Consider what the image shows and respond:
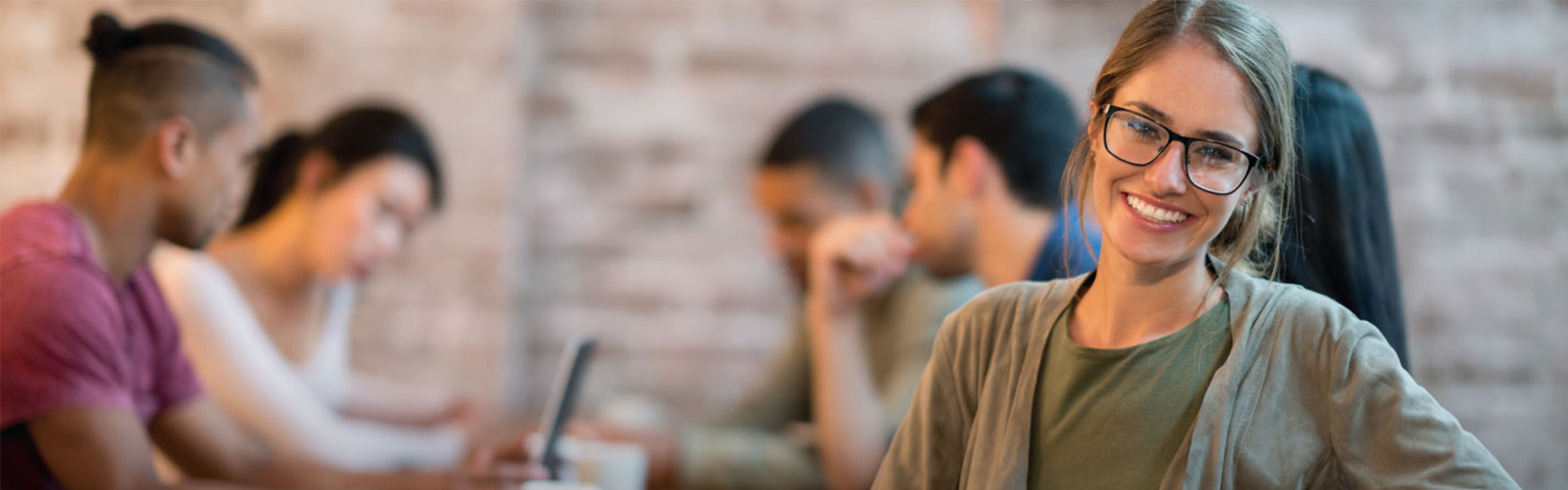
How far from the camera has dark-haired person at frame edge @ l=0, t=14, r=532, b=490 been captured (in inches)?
43.7

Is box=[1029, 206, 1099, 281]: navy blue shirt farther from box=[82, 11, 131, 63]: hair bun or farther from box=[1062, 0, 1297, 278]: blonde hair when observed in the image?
box=[82, 11, 131, 63]: hair bun

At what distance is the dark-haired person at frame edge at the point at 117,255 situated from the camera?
43.7 inches

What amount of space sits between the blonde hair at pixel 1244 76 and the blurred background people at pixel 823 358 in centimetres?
88

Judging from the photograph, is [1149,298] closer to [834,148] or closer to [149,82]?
[149,82]

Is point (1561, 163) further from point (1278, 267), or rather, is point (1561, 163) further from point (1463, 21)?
point (1278, 267)

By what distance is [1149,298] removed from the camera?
71 centimetres

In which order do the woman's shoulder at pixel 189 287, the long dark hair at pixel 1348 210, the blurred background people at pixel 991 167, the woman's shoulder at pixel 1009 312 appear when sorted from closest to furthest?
the woman's shoulder at pixel 1009 312 → the long dark hair at pixel 1348 210 → the blurred background people at pixel 991 167 → the woman's shoulder at pixel 189 287

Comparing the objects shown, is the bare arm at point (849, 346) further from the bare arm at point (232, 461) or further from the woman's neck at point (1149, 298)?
the woman's neck at point (1149, 298)

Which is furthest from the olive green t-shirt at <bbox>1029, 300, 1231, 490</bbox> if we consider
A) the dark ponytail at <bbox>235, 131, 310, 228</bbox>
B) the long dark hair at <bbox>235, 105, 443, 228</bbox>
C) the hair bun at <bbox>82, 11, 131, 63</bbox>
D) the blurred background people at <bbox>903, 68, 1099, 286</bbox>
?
the dark ponytail at <bbox>235, 131, 310, 228</bbox>

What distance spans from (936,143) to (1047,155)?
134 mm

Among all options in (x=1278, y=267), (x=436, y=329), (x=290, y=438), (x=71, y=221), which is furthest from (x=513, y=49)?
(x=1278, y=267)

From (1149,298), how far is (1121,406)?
0.06 m

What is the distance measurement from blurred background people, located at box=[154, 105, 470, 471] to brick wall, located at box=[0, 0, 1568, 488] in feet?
1.47

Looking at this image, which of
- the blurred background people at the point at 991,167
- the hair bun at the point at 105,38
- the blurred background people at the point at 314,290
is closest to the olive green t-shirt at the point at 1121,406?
the blurred background people at the point at 991,167
